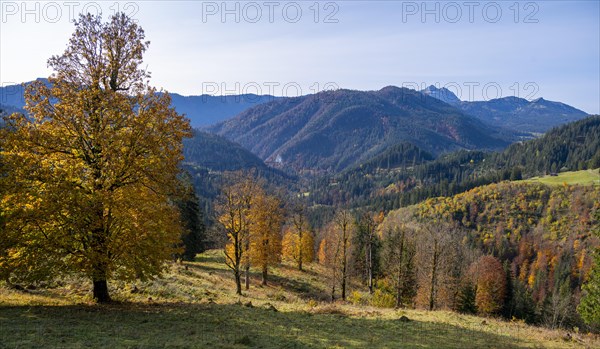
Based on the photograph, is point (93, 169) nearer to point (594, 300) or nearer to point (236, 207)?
point (236, 207)

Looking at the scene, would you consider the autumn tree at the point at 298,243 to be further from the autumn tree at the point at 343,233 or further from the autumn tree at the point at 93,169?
the autumn tree at the point at 93,169

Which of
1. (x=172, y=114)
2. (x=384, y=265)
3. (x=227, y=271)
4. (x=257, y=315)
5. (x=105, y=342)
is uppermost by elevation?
(x=172, y=114)

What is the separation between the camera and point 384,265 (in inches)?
2724

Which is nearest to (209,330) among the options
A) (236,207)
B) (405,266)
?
(236,207)

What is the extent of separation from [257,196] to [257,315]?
24.6 meters

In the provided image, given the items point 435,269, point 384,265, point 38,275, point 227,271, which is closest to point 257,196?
point 227,271

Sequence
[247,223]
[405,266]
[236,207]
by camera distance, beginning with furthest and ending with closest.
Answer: [405,266] → [247,223] → [236,207]

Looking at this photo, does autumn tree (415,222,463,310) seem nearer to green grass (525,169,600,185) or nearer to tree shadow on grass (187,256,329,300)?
tree shadow on grass (187,256,329,300)

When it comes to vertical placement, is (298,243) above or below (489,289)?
above

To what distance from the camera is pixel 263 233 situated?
45.2 metres

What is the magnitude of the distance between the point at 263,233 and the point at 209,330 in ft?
101

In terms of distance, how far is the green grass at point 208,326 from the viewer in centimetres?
1244

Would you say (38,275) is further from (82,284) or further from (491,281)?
(491,281)

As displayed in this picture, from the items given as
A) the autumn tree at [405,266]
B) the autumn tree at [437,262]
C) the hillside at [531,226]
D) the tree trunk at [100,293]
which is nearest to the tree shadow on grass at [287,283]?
the autumn tree at [405,266]
